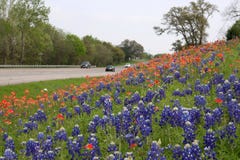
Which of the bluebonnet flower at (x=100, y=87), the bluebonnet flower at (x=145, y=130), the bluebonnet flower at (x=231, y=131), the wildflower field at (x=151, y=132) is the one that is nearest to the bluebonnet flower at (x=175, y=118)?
the wildflower field at (x=151, y=132)

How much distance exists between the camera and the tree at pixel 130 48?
538 feet

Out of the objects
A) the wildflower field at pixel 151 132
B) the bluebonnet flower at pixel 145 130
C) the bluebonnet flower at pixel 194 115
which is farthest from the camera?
the bluebonnet flower at pixel 194 115

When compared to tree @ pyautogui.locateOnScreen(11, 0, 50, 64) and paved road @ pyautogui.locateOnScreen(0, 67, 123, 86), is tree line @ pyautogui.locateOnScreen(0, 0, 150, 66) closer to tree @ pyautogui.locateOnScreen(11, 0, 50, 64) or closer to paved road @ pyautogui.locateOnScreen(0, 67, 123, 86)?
tree @ pyautogui.locateOnScreen(11, 0, 50, 64)

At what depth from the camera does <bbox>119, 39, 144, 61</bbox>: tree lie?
538ft

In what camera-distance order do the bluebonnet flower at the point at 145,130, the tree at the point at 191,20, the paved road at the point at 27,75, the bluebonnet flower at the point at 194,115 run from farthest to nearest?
the tree at the point at 191,20, the paved road at the point at 27,75, the bluebonnet flower at the point at 194,115, the bluebonnet flower at the point at 145,130

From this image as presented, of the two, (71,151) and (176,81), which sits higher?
(176,81)

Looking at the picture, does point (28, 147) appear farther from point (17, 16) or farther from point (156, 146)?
point (17, 16)

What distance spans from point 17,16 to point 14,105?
156ft

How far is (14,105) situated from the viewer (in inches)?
448

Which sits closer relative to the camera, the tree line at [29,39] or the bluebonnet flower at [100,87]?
the bluebonnet flower at [100,87]

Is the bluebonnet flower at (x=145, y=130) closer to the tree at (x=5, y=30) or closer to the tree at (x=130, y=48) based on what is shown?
the tree at (x=5, y=30)

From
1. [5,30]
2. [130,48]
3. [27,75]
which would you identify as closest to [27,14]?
[5,30]

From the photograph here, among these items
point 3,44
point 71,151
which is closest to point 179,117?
point 71,151

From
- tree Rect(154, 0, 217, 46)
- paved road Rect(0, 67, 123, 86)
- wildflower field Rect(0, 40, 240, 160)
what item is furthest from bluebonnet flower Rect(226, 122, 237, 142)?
tree Rect(154, 0, 217, 46)
